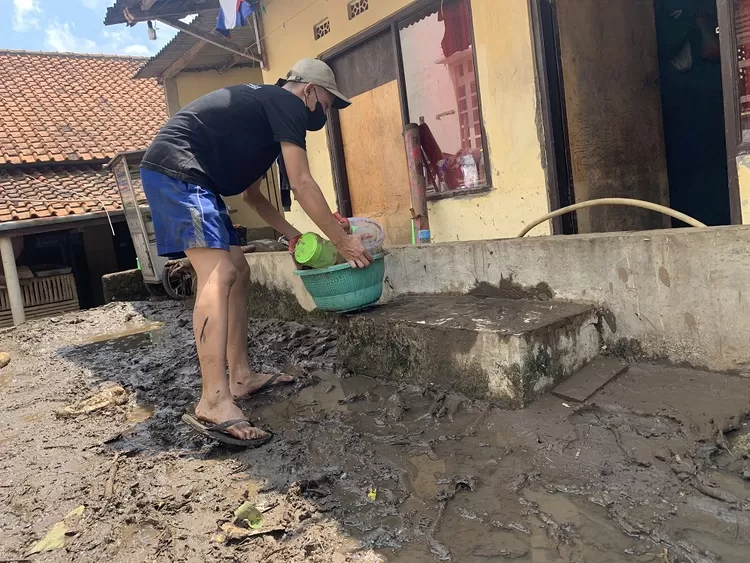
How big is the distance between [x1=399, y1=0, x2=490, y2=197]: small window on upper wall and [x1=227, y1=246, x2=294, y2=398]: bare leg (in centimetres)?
246

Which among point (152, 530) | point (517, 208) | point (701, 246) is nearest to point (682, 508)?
point (701, 246)

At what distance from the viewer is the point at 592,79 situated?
4449mm

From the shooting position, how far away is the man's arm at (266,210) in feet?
11.5

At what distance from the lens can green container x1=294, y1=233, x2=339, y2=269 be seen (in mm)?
3158

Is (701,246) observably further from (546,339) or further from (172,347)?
(172,347)

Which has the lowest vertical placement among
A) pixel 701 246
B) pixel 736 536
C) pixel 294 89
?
pixel 736 536

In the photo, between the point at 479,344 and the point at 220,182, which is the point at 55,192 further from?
the point at 479,344

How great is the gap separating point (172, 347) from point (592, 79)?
14.1 feet

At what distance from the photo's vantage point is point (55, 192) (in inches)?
444

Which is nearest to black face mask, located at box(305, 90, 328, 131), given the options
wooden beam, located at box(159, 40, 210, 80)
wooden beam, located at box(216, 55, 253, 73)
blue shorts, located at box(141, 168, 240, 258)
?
blue shorts, located at box(141, 168, 240, 258)

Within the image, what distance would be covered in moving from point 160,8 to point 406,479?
7359 millimetres

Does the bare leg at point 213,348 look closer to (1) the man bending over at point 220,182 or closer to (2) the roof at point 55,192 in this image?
(1) the man bending over at point 220,182

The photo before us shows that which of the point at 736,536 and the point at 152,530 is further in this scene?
the point at 152,530

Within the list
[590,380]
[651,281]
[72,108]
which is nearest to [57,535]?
[590,380]
